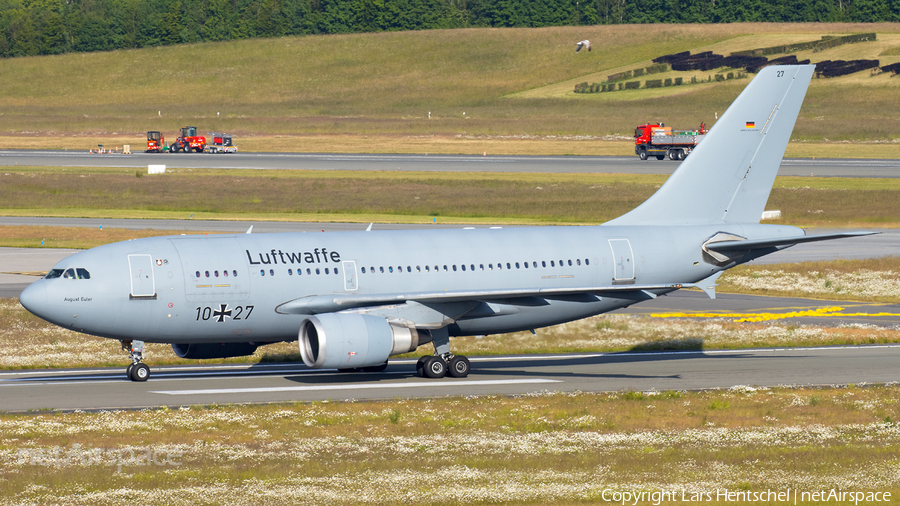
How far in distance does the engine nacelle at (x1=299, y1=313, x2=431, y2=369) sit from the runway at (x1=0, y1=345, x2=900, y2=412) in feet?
3.16

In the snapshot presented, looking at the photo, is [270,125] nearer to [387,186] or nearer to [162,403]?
[387,186]

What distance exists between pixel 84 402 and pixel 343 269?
8466 mm

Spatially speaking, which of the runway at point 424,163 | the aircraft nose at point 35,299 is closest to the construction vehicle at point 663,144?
the runway at point 424,163

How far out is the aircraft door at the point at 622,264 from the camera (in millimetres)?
35406

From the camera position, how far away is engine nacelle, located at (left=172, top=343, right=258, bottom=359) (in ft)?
107

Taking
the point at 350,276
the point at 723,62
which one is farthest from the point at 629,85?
the point at 350,276

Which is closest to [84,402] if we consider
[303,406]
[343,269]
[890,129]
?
[303,406]

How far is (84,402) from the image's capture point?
2777cm

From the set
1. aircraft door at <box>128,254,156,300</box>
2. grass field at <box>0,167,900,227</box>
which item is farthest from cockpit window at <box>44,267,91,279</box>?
grass field at <box>0,167,900,227</box>

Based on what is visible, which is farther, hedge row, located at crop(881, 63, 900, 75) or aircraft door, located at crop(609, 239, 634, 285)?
hedge row, located at crop(881, 63, 900, 75)

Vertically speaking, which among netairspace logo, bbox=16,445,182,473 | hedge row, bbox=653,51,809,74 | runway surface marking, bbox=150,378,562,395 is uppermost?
hedge row, bbox=653,51,809,74

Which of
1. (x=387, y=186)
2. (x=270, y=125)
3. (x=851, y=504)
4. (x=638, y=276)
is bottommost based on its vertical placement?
(x=851, y=504)

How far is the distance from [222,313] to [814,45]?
594 feet

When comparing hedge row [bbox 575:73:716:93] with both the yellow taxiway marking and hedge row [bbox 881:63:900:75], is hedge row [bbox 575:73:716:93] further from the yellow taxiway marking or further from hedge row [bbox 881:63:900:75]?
the yellow taxiway marking
